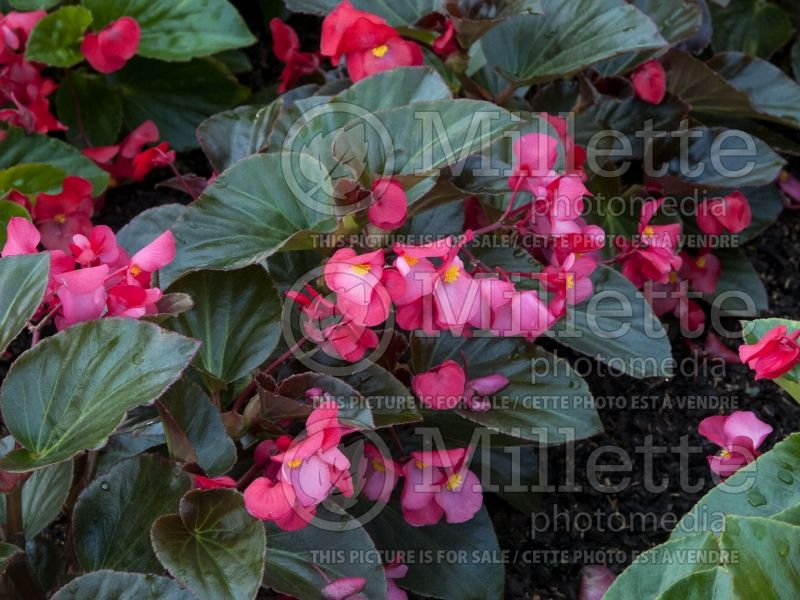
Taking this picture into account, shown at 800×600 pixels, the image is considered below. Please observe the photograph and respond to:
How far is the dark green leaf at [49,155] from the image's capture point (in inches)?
57.3

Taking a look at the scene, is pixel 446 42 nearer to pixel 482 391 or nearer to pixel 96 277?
pixel 482 391

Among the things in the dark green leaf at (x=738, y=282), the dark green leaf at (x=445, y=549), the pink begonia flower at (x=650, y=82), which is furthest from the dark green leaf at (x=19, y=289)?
the dark green leaf at (x=738, y=282)

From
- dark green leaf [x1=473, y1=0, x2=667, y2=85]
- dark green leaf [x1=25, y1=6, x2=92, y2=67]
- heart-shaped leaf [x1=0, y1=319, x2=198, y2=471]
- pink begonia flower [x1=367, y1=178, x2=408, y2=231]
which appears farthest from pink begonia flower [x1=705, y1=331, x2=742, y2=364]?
dark green leaf [x1=25, y1=6, x2=92, y2=67]

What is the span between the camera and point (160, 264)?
0.94 metres

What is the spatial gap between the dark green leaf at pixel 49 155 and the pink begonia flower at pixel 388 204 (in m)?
0.63

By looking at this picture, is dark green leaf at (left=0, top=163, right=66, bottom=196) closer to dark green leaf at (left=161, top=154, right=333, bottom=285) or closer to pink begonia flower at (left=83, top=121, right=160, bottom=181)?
pink begonia flower at (left=83, top=121, right=160, bottom=181)

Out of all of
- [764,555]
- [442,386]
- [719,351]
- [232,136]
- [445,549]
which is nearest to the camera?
[764,555]

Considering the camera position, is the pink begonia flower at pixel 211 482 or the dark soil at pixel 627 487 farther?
the dark soil at pixel 627 487

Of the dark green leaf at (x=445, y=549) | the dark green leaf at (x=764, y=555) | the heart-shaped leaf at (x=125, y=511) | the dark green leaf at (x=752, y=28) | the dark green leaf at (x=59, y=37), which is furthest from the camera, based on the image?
the dark green leaf at (x=752, y=28)

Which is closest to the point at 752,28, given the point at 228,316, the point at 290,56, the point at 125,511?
the point at 290,56

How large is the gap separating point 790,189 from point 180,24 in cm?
108

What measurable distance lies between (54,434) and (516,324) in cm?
44

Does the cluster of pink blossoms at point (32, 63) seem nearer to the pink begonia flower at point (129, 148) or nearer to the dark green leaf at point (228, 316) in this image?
the pink begonia flower at point (129, 148)

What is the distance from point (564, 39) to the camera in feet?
4.63
